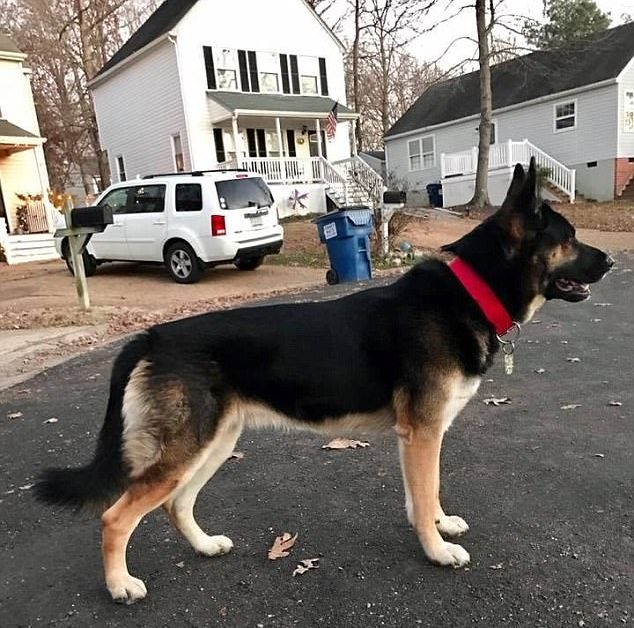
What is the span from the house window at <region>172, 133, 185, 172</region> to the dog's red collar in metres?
24.1

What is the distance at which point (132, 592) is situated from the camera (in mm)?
2525

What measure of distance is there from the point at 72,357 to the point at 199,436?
17.4 feet

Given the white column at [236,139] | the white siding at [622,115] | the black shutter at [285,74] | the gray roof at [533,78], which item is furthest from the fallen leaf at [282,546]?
the white siding at [622,115]

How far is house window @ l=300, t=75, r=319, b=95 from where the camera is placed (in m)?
26.8

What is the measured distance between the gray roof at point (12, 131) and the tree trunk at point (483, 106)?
1742 cm

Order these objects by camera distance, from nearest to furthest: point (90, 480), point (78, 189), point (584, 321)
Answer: point (90, 480) < point (584, 321) < point (78, 189)

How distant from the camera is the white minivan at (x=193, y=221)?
38.5 feet

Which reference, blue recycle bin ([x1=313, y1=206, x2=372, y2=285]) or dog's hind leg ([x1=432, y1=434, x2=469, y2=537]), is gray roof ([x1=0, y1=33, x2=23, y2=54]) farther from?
dog's hind leg ([x1=432, y1=434, x2=469, y2=537])

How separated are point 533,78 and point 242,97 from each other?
15.6 meters

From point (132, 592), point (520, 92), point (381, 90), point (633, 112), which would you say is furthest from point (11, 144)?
point (381, 90)

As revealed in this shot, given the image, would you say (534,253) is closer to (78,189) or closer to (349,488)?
(349,488)

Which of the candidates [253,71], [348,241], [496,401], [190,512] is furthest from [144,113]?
[190,512]

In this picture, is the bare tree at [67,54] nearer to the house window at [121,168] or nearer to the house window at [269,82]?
the house window at [121,168]

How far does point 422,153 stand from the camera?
33781 mm
